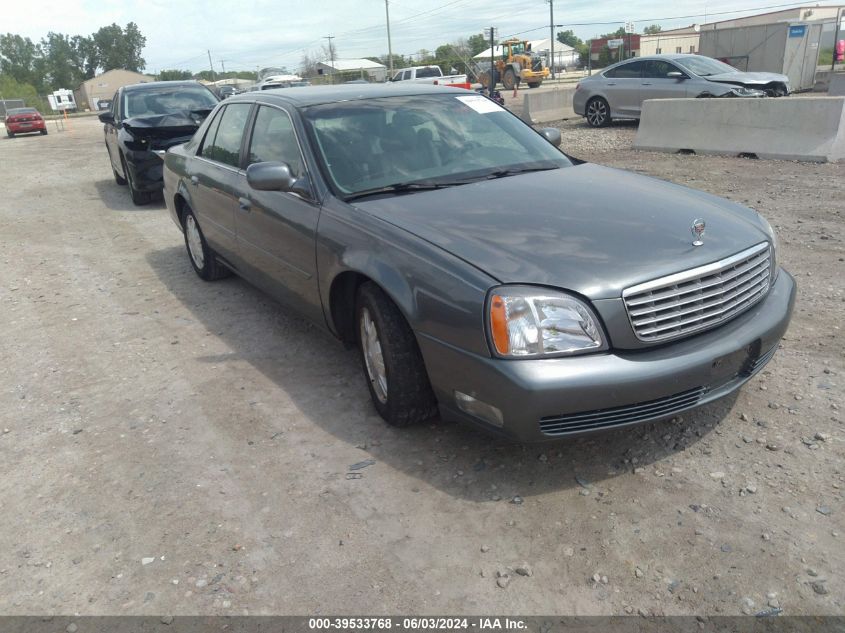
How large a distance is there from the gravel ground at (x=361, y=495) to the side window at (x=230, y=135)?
1.32 meters

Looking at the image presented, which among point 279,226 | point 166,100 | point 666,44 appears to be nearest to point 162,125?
point 166,100

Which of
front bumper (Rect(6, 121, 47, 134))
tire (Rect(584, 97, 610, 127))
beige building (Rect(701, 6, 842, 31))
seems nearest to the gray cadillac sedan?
tire (Rect(584, 97, 610, 127))

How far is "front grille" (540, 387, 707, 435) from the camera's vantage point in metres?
2.84

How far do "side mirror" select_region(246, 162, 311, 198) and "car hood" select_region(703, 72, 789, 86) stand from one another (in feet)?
38.5

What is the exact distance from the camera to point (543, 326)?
9.21 ft

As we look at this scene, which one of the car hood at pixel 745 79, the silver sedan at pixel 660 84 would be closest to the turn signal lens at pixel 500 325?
the silver sedan at pixel 660 84

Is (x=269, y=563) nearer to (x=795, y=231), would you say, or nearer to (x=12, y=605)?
(x=12, y=605)

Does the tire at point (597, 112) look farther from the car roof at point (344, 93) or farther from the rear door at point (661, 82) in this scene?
the car roof at point (344, 93)

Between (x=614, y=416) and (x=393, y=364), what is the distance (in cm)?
104

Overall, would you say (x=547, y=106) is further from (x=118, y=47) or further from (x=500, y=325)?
(x=118, y=47)

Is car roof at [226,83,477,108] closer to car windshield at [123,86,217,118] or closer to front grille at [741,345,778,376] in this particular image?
front grille at [741,345,778,376]

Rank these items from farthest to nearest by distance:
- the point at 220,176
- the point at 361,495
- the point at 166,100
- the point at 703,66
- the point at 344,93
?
the point at 703,66, the point at 166,100, the point at 220,176, the point at 344,93, the point at 361,495

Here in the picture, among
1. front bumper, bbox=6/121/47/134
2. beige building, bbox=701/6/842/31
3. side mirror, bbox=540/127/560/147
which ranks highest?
beige building, bbox=701/6/842/31

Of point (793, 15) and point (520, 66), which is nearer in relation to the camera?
point (520, 66)
